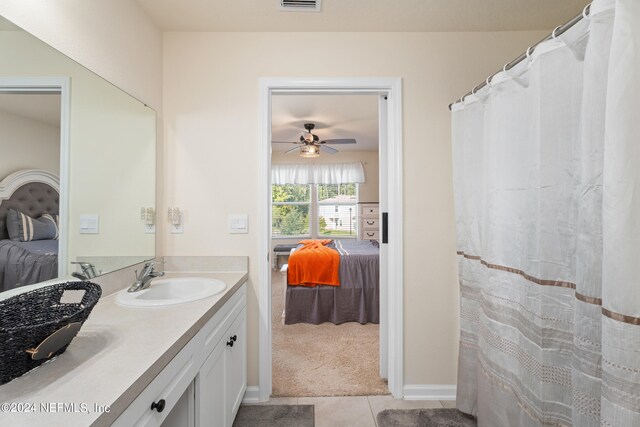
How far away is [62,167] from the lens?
1.16 metres

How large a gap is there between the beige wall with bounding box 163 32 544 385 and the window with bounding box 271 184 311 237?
4.25m

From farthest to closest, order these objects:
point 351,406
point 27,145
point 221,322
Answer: point 351,406 < point 221,322 < point 27,145

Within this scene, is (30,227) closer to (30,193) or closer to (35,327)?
(30,193)

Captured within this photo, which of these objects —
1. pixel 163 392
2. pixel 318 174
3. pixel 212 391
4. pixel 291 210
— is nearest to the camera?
pixel 163 392

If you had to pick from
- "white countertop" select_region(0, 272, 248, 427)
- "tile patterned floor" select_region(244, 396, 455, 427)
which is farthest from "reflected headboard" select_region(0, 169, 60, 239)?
"tile patterned floor" select_region(244, 396, 455, 427)

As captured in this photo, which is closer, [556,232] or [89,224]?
[556,232]

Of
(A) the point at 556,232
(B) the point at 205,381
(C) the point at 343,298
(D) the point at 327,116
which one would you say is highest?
(D) the point at 327,116

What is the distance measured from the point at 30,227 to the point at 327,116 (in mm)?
3439

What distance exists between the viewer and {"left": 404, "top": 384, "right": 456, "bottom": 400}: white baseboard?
187 centimetres

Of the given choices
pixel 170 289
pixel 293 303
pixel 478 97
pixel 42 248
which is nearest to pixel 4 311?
pixel 42 248

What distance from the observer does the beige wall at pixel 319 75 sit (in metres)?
1.88

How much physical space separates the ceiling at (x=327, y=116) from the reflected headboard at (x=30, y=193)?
2401 mm

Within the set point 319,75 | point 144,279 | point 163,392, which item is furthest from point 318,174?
point 163,392

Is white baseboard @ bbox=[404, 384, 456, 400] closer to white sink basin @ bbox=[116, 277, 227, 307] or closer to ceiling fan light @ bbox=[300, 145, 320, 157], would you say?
white sink basin @ bbox=[116, 277, 227, 307]
